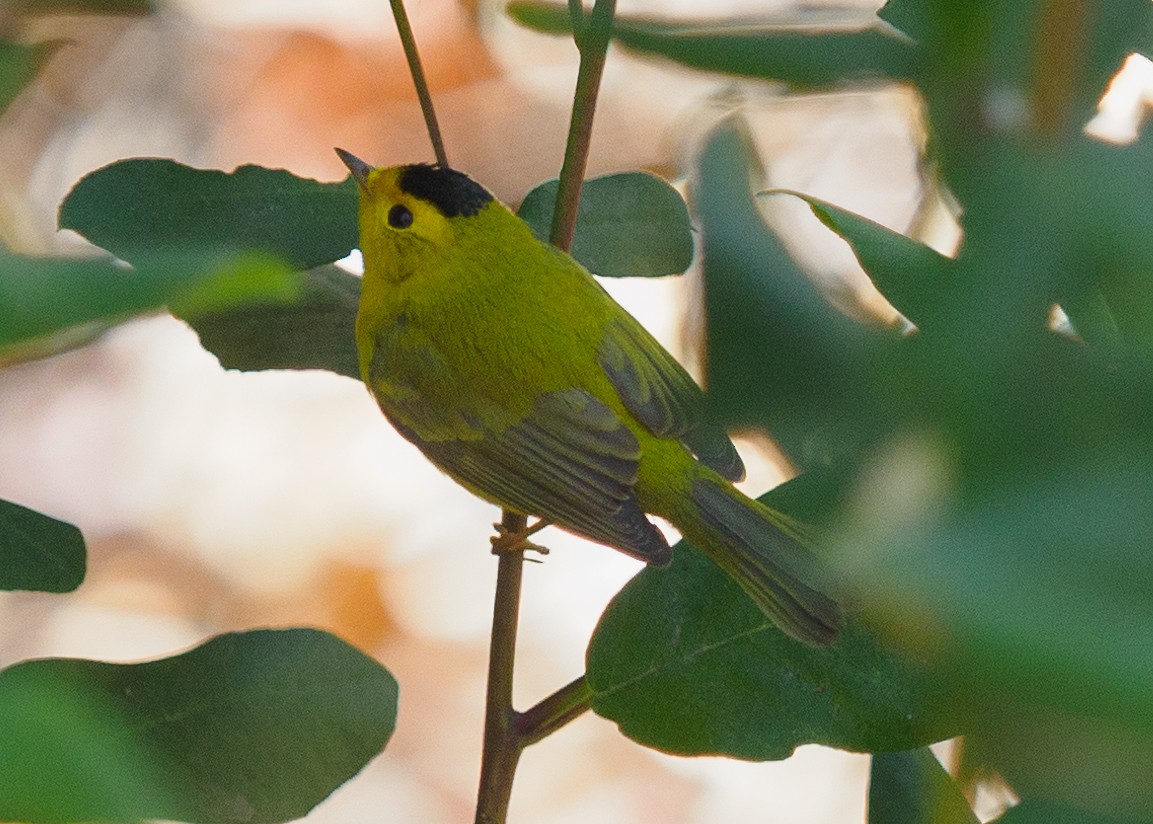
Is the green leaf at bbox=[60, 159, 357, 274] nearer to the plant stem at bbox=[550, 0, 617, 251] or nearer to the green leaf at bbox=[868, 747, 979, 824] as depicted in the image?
the plant stem at bbox=[550, 0, 617, 251]

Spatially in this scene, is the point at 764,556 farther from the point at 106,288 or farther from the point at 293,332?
the point at 106,288

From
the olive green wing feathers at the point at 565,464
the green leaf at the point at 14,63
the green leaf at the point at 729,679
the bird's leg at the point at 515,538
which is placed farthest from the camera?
the olive green wing feathers at the point at 565,464

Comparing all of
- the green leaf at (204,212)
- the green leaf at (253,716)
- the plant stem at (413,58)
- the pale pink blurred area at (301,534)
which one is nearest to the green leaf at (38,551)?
the green leaf at (253,716)

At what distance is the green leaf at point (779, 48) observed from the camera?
376 millimetres

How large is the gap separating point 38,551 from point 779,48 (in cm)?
76

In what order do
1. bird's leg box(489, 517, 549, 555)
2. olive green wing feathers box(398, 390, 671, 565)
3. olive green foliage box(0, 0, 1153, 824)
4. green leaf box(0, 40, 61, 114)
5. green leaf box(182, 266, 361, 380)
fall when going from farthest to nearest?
olive green wing feathers box(398, 390, 671, 565), bird's leg box(489, 517, 549, 555), green leaf box(182, 266, 361, 380), green leaf box(0, 40, 61, 114), olive green foliage box(0, 0, 1153, 824)

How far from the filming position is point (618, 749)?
2.87 m

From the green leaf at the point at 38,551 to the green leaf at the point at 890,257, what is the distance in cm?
59

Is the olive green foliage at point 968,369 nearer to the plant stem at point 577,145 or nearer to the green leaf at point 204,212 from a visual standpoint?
the plant stem at point 577,145

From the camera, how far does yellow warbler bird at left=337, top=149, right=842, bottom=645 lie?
4.77ft

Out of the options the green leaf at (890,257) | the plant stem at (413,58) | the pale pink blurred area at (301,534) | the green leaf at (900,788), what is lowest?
the pale pink blurred area at (301,534)

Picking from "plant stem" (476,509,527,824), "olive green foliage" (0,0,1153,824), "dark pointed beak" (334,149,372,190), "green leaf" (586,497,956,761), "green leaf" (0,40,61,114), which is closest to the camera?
"olive green foliage" (0,0,1153,824)

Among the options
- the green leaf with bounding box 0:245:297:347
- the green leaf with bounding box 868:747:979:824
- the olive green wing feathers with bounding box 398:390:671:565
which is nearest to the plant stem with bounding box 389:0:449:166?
the olive green wing feathers with bounding box 398:390:671:565

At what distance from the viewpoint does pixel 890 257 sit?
58cm
